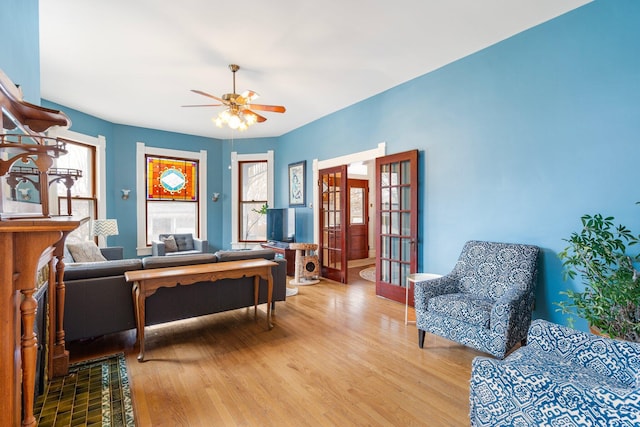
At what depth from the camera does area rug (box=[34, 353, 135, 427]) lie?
1854 millimetres

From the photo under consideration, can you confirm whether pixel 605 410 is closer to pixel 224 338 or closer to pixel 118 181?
pixel 224 338

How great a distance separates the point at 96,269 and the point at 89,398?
108cm

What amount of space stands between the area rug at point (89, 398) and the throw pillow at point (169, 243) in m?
3.76

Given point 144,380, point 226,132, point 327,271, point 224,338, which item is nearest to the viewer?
point 144,380

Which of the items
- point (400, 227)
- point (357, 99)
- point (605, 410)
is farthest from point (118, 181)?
point (605, 410)

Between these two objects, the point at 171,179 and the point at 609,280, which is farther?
the point at 171,179

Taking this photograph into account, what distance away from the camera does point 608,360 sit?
5.06ft

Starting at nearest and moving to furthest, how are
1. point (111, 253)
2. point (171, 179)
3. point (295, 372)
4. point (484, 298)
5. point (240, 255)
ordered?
point (295, 372) → point (484, 298) → point (240, 255) → point (111, 253) → point (171, 179)

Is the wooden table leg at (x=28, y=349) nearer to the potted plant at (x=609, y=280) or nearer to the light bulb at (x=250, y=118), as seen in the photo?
the light bulb at (x=250, y=118)

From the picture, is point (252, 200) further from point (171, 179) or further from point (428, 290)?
point (428, 290)

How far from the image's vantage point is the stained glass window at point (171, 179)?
6535mm

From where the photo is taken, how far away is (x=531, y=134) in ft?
9.71

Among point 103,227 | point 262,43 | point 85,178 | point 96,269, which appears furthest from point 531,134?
point 85,178

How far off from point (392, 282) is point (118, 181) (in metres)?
5.64
